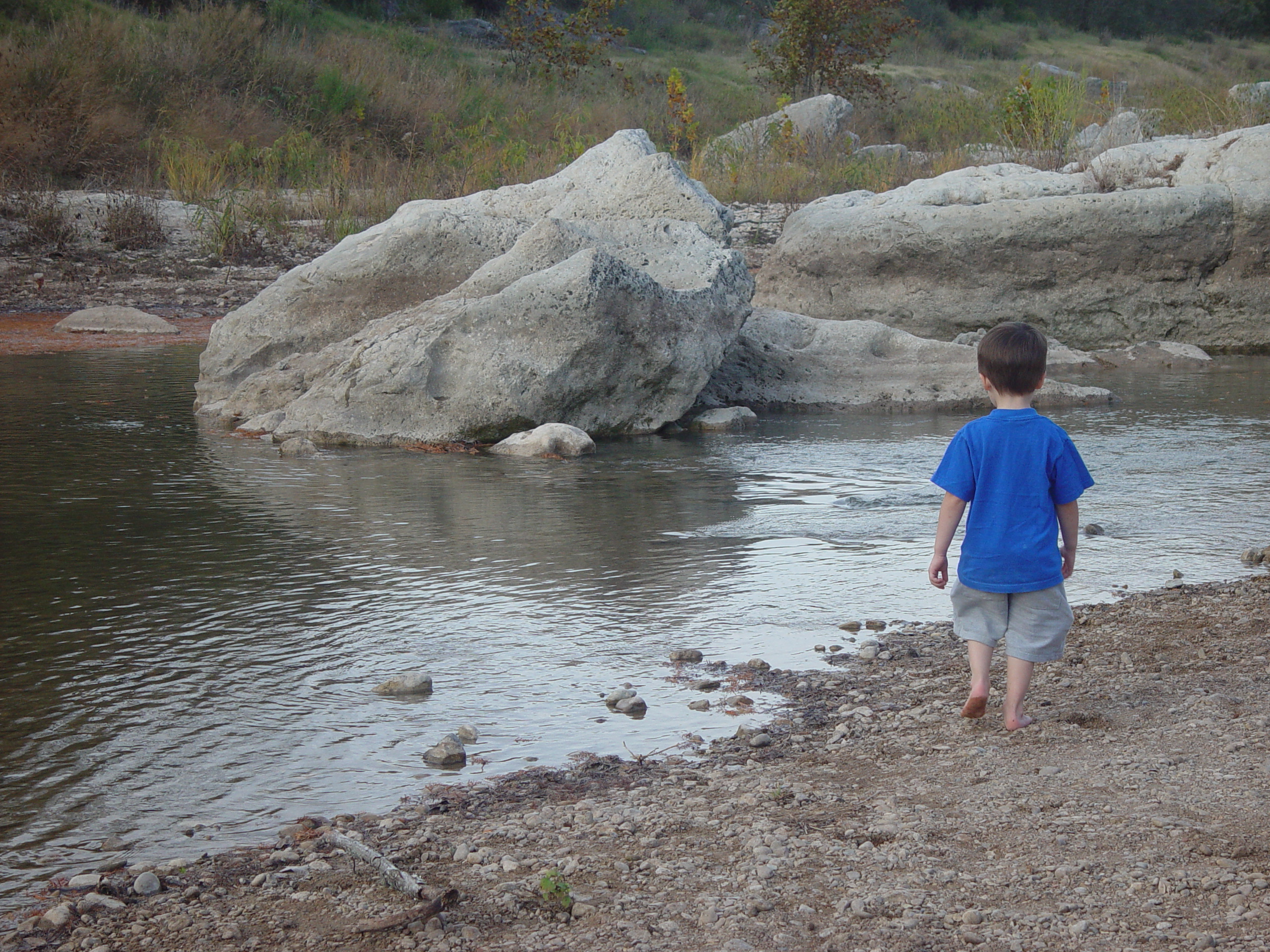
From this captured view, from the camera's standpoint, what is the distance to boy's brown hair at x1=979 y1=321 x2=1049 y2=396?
3129 mm

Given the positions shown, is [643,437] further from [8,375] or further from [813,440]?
[8,375]

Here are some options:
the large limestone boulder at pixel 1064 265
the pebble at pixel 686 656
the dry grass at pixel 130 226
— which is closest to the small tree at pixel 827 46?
the large limestone boulder at pixel 1064 265

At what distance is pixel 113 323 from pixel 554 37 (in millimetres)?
15640

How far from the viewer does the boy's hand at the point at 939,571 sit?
3.13 m

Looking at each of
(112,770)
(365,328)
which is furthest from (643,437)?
(112,770)

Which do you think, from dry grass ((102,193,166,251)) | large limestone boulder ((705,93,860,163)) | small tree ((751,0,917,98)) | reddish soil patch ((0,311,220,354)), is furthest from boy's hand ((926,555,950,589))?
small tree ((751,0,917,98))

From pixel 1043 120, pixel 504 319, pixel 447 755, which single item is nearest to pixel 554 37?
pixel 1043 120

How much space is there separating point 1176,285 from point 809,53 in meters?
14.3

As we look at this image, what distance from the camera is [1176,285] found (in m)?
12.3

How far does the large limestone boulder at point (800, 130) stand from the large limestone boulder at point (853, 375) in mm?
9531

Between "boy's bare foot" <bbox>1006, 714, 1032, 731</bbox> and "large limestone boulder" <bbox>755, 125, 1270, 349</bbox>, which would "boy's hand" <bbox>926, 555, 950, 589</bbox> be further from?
"large limestone boulder" <bbox>755, 125, 1270, 349</bbox>

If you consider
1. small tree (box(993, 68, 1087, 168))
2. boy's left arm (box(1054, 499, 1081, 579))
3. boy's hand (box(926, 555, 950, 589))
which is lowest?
boy's hand (box(926, 555, 950, 589))

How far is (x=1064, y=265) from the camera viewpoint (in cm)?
1215

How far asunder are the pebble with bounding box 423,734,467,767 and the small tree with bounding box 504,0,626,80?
23867 mm
